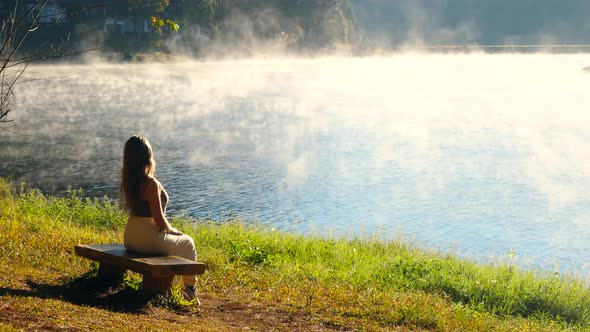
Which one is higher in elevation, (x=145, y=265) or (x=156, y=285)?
(x=145, y=265)

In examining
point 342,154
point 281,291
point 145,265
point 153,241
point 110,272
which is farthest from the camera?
point 342,154

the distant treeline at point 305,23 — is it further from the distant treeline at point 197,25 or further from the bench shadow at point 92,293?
the bench shadow at point 92,293

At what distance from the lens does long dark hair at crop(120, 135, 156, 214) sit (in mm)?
8688

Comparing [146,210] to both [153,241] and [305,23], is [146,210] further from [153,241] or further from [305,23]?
[305,23]

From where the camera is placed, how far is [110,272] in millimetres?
9188

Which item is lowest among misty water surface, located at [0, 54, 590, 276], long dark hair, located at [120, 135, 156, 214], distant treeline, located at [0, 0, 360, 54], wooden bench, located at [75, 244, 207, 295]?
misty water surface, located at [0, 54, 590, 276]

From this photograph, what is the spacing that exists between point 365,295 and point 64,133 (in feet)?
87.5

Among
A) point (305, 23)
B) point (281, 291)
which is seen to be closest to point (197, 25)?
point (305, 23)

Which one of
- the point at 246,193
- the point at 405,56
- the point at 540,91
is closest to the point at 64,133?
the point at 246,193

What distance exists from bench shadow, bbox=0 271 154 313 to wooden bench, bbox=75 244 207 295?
0.12 m

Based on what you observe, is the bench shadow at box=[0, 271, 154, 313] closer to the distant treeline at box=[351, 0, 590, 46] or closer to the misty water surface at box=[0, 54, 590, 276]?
the misty water surface at box=[0, 54, 590, 276]

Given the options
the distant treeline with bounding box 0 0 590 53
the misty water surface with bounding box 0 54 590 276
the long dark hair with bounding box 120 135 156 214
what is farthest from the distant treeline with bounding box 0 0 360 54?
the long dark hair with bounding box 120 135 156 214

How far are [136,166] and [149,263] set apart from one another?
3.49 ft

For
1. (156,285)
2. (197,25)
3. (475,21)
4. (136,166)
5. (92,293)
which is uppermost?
(475,21)
